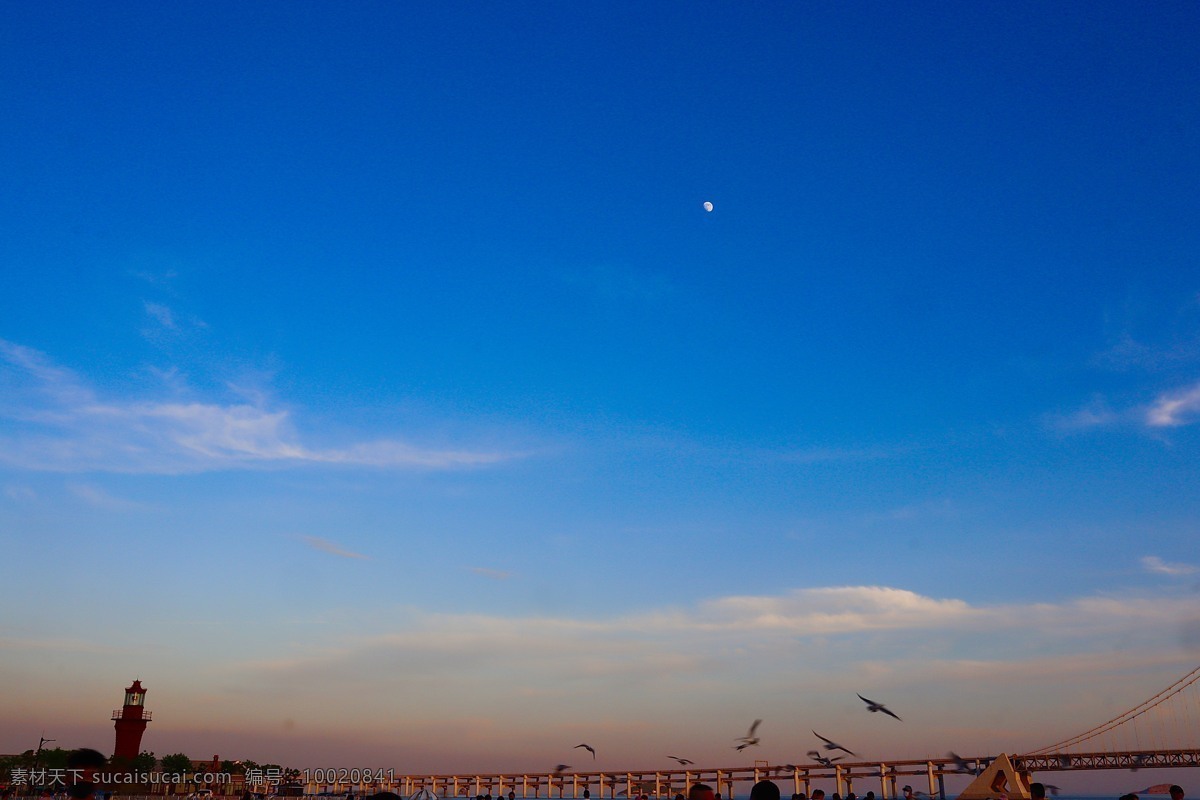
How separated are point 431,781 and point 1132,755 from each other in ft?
378

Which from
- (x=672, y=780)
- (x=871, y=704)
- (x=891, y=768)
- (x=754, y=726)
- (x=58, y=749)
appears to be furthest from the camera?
(x=672, y=780)

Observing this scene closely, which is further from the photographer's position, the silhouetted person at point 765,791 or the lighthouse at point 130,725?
the lighthouse at point 130,725

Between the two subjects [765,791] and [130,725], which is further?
[130,725]

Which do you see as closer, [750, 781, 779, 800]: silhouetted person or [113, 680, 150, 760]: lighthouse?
[750, 781, 779, 800]: silhouetted person

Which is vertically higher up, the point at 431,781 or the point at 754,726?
the point at 754,726

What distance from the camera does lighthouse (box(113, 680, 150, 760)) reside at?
87250 mm

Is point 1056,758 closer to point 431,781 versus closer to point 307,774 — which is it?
point 431,781

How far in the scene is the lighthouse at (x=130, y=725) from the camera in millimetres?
87250

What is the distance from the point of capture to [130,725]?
8738 cm

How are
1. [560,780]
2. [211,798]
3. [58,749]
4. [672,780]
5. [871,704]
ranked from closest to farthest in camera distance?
[871,704] → [211,798] → [58,749] → [672,780] → [560,780]

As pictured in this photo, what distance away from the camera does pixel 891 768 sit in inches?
5379

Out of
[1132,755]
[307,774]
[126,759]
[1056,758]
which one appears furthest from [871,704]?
[1132,755]

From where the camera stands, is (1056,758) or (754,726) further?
(1056,758)

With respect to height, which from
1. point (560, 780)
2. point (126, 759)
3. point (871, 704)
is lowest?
point (560, 780)
